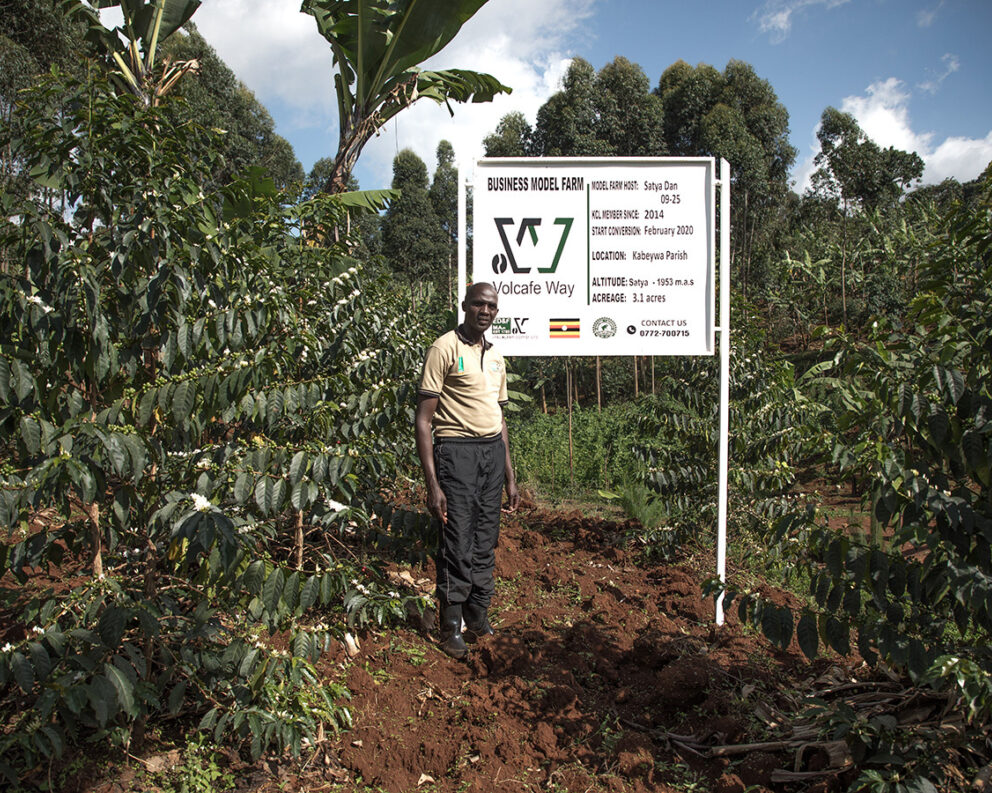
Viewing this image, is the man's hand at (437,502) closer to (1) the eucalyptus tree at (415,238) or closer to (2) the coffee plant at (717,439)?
(2) the coffee plant at (717,439)

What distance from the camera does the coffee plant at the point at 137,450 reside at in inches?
77.3

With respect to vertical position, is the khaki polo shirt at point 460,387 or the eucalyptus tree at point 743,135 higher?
the eucalyptus tree at point 743,135

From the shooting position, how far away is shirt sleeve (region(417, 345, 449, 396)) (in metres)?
3.29

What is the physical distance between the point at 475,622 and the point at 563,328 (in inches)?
64.6

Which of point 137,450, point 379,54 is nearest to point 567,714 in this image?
point 137,450

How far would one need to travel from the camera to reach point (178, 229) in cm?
236

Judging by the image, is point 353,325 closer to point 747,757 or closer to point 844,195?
point 747,757

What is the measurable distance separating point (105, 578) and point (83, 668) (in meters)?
0.27

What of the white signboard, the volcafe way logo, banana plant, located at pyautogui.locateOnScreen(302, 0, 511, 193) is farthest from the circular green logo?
banana plant, located at pyautogui.locateOnScreen(302, 0, 511, 193)

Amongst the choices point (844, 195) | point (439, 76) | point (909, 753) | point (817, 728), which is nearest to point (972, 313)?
point (909, 753)

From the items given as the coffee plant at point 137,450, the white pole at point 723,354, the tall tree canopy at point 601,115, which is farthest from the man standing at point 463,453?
the tall tree canopy at point 601,115

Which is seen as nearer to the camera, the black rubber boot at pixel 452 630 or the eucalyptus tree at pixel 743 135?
the black rubber boot at pixel 452 630

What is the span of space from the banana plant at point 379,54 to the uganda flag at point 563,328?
433 cm

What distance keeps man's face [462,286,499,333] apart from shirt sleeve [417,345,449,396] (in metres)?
0.23
